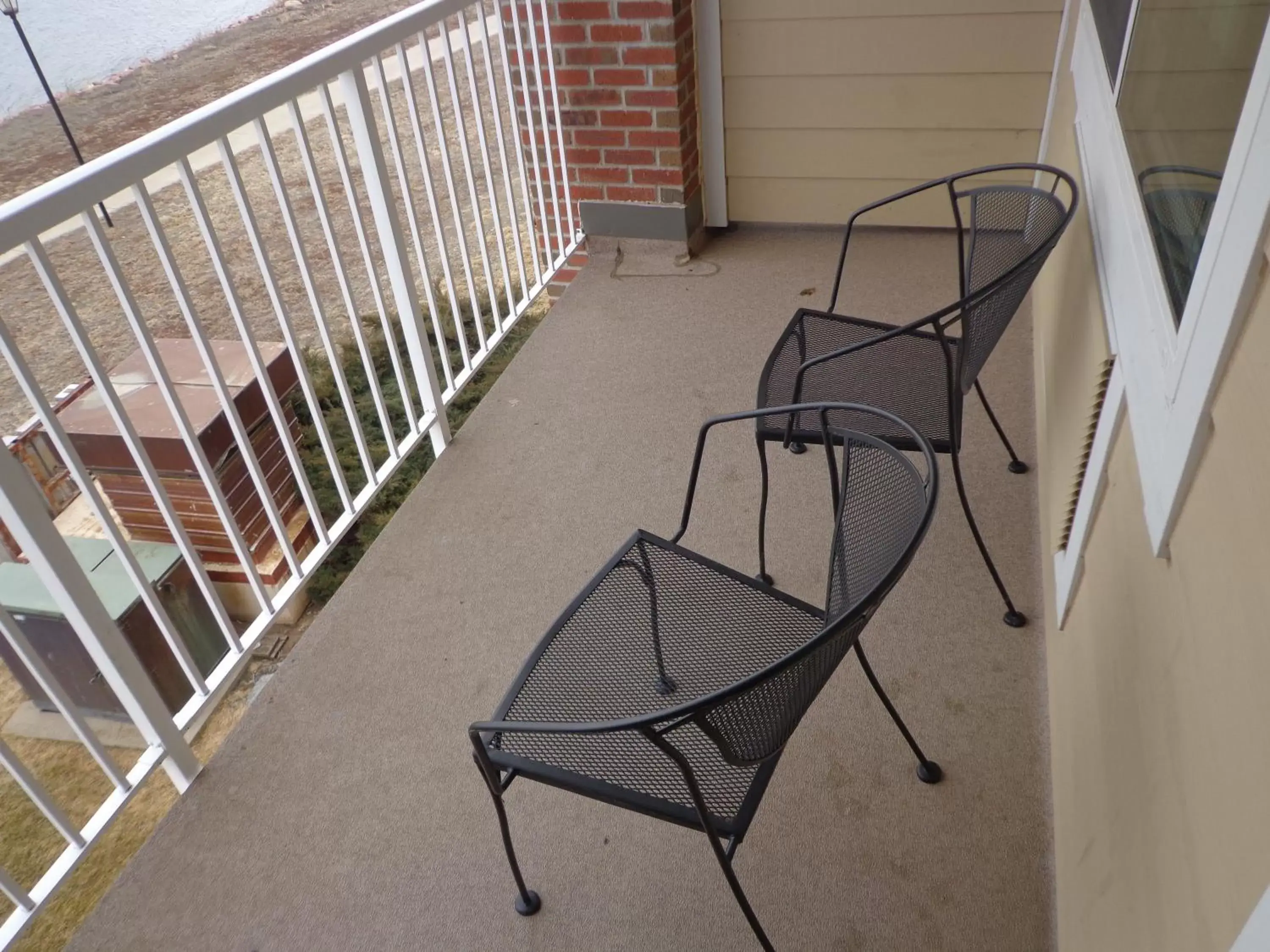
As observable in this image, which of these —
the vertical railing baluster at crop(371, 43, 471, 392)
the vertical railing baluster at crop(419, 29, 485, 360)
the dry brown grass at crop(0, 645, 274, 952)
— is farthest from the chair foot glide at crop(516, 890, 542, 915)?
the vertical railing baluster at crop(419, 29, 485, 360)

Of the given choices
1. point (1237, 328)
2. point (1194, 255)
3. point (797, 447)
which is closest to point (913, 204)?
point (797, 447)

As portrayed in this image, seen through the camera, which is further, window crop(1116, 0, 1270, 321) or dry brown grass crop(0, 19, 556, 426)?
dry brown grass crop(0, 19, 556, 426)

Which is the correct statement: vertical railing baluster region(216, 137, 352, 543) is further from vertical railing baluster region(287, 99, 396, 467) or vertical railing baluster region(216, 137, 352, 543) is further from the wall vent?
the wall vent

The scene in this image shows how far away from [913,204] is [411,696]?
2.66 metres

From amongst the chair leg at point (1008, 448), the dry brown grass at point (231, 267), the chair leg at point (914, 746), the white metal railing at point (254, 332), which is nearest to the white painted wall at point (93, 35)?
the dry brown grass at point (231, 267)

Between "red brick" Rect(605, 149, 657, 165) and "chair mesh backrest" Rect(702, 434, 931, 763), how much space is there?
223 cm

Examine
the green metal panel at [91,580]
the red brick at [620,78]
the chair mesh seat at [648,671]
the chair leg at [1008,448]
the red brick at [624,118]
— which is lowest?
the green metal panel at [91,580]

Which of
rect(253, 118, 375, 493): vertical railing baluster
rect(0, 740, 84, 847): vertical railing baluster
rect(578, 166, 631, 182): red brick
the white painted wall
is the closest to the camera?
rect(0, 740, 84, 847): vertical railing baluster

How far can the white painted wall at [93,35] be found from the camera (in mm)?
4832

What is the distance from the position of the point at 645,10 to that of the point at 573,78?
34 centimetres

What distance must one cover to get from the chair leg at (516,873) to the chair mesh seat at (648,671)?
11cm

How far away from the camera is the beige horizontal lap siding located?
121 inches

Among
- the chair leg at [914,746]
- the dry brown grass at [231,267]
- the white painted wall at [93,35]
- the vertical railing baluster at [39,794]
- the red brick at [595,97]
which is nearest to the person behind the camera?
the vertical railing baluster at [39,794]

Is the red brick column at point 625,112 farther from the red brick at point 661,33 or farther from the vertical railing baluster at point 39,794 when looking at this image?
the vertical railing baluster at point 39,794
